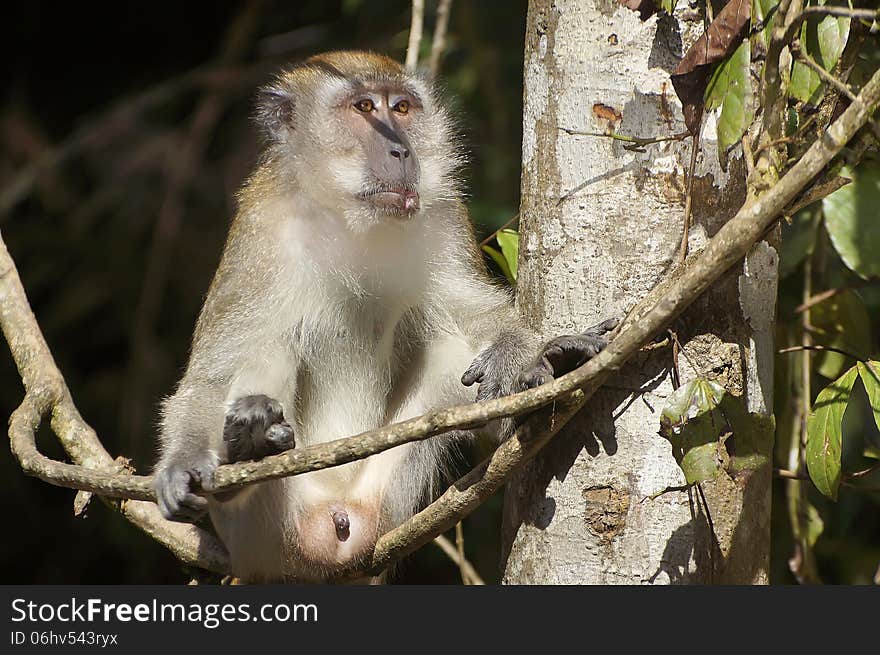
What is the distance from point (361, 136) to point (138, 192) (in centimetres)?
388

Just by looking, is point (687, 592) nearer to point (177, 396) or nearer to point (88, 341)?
point (177, 396)

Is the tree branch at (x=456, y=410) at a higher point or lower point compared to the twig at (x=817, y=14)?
lower

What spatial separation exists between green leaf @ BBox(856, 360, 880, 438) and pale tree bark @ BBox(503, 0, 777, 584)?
0.72 ft

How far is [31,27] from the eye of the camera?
759 centimetres

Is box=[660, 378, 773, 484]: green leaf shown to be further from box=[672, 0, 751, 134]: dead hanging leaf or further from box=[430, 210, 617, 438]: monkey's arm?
box=[672, 0, 751, 134]: dead hanging leaf

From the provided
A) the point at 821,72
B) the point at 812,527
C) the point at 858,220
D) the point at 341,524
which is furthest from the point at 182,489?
the point at 858,220

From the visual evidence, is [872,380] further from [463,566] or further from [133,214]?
[133,214]

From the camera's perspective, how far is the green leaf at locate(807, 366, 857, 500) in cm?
248

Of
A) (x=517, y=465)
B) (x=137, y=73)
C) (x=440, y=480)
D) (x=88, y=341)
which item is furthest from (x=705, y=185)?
(x=137, y=73)

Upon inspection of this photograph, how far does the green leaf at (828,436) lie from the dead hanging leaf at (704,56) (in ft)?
2.25

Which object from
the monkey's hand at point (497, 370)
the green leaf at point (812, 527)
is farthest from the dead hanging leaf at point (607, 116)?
the green leaf at point (812, 527)

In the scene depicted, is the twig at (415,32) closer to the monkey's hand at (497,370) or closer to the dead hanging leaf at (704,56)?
the monkey's hand at (497,370)

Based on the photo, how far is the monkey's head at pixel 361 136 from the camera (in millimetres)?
3408

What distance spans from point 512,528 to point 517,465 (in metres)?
0.24
